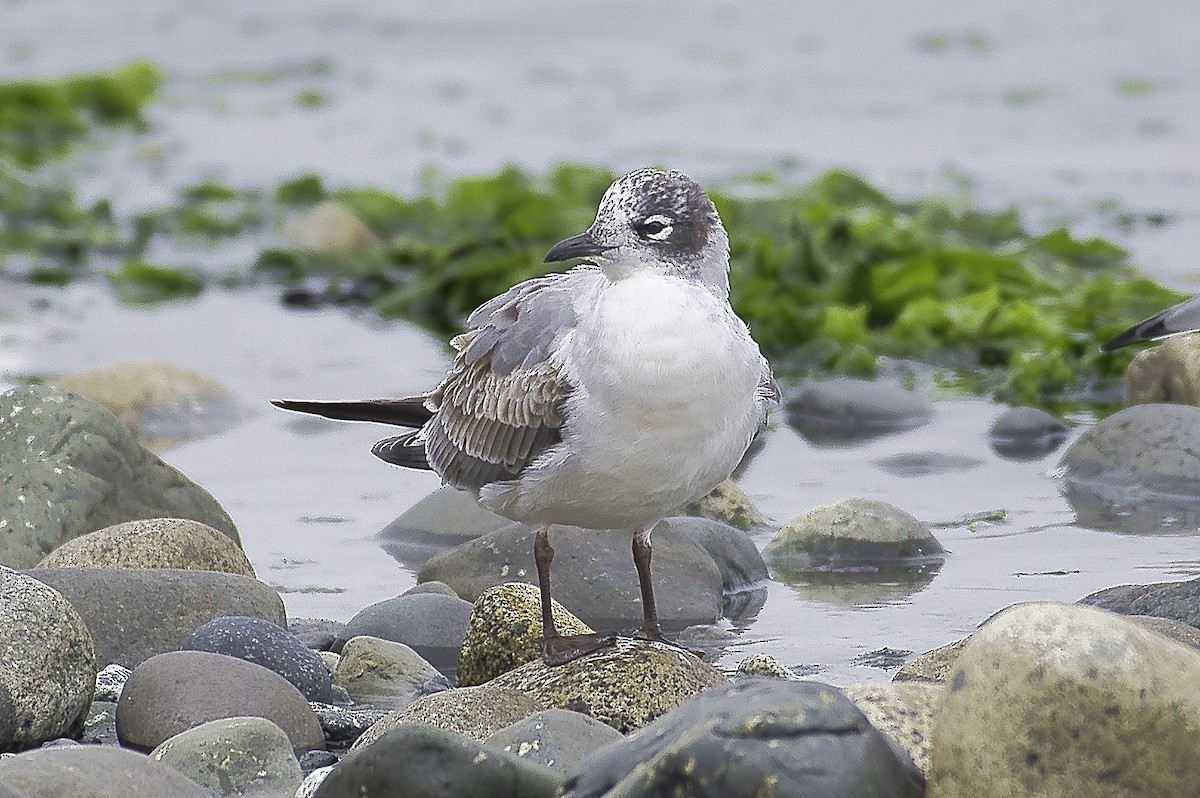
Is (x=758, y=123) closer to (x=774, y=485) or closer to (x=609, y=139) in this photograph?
(x=609, y=139)

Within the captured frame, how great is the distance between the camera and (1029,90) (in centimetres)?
1619

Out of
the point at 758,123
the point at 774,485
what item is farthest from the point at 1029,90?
the point at 774,485

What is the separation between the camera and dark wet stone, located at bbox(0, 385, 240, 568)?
616cm

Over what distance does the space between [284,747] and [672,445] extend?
118 centimetres

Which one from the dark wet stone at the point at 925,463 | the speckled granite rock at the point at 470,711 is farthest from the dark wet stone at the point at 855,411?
the speckled granite rock at the point at 470,711

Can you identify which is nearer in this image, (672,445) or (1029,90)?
(672,445)

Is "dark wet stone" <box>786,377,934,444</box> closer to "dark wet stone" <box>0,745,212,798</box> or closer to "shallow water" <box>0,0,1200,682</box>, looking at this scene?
"shallow water" <box>0,0,1200,682</box>

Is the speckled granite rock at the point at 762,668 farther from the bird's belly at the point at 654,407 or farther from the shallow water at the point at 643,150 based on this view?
the bird's belly at the point at 654,407

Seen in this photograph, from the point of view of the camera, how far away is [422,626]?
5.66 meters

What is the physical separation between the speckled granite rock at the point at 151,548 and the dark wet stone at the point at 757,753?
2.51m

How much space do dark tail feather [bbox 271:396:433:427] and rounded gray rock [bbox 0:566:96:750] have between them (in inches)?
40.5

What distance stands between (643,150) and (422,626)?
9.21 metres

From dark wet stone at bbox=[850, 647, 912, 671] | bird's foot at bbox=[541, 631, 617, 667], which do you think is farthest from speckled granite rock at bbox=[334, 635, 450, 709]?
dark wet stone at bbox=[850, 647, 912, 671]

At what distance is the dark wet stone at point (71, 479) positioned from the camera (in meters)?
6.16
